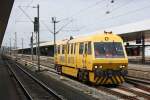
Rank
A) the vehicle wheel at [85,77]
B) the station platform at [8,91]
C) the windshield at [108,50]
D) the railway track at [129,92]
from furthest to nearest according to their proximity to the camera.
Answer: the vehicle wheel at [85,77] < the windshield at [108,50] < the station platform at [8,91] < the railway track at [129,92]

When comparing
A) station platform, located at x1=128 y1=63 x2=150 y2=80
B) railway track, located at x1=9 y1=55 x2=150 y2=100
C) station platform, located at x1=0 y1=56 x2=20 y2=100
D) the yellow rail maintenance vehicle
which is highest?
the yellow rail maintenance vehicle

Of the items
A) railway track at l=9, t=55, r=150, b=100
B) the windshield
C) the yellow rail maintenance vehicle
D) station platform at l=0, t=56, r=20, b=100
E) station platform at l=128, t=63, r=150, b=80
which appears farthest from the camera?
station platform at l=128, t=63, r=150, b=80

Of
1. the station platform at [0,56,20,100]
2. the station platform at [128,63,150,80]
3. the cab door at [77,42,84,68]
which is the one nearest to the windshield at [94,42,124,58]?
the cab door at [77,42,84,68]

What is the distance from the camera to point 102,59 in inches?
915

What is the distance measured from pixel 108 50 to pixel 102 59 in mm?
862

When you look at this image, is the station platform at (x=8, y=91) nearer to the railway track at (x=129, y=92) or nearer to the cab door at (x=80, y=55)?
the cab door at (x=80, y=55)

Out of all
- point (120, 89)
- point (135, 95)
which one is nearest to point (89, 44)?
point (120, 89)

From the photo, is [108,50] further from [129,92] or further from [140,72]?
[140,72]

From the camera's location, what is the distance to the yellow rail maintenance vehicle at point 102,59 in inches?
909

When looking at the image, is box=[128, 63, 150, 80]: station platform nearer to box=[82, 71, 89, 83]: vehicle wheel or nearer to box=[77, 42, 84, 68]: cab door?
box=[77, 42, 84, 68]: cab door

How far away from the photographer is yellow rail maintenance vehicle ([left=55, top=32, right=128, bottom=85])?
75.7 feet

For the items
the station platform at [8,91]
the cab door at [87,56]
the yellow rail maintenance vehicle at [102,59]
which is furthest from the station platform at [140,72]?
the station platform at [8,91]

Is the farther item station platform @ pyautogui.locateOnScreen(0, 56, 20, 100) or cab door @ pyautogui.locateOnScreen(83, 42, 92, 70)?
cab door @ pyautogui.locateOnScreen(83, 42, 92, 70)

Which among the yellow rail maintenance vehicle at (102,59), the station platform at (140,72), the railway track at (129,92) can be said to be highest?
the yellow rail maintenance vehicle at (102,59)
